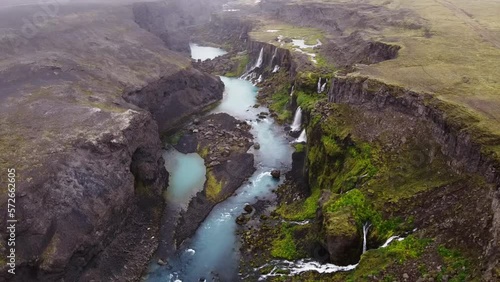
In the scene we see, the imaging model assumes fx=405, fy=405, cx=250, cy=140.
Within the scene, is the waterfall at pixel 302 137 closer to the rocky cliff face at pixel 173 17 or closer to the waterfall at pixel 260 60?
the waterfall at pixel 260 60

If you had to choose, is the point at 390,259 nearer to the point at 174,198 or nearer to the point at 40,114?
the point at 174,198

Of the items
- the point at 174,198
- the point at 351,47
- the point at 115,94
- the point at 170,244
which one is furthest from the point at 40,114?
the point at 351,47

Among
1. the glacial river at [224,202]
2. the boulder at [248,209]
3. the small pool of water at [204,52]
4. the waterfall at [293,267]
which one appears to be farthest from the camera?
the small pool of water at [204,52]

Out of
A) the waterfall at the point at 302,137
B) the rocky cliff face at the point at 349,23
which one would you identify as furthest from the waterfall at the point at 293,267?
the rocky cliff face at the point at 349,23

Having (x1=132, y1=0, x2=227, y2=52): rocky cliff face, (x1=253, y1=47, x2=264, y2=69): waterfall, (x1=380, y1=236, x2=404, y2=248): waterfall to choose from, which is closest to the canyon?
(x1=380, y1=236, x2=404, y2=248): waterfall

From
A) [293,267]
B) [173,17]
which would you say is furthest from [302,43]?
[293,267]
